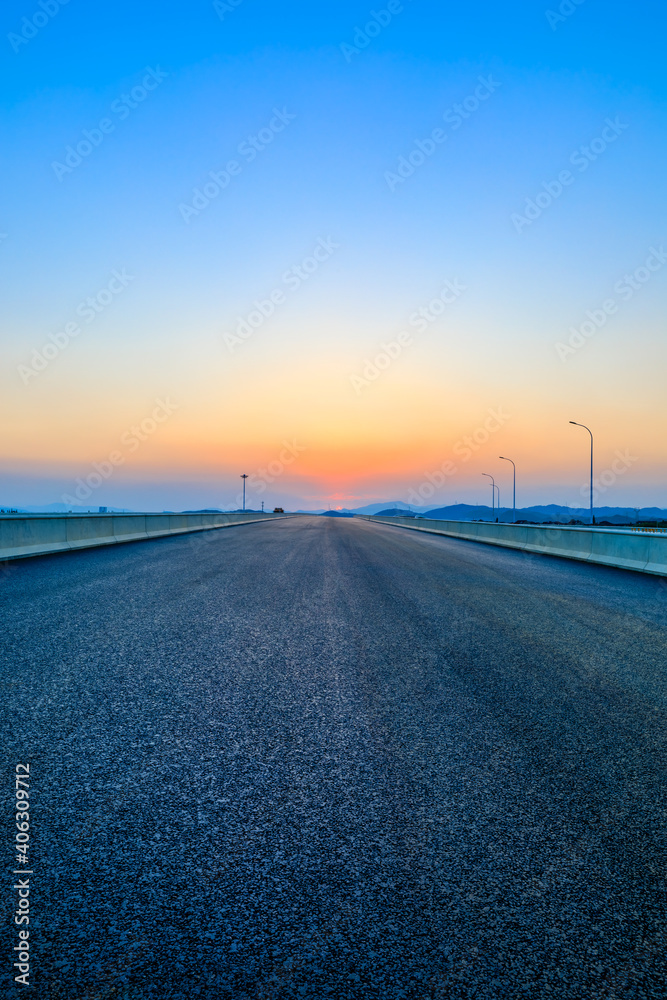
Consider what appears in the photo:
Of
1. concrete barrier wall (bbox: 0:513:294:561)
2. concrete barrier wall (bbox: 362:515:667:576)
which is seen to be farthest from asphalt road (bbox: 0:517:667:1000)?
concrete barrier wall (bbox: 362:515:667:576)

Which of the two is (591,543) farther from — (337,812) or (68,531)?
(337,812)

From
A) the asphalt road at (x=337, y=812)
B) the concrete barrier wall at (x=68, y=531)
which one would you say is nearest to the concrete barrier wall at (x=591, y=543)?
the asphalt road at (x=337, y=812)

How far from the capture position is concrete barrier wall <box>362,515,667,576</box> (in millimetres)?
16344

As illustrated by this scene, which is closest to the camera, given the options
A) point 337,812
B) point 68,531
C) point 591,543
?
point 337,812

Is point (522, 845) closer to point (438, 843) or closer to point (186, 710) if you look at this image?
point (438, 843)

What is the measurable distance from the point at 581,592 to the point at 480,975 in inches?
438

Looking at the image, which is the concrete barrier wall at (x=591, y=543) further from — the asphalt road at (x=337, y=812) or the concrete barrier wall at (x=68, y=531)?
the concrete barrier wall at (x=68, y=531)

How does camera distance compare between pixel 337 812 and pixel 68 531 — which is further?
pixel 68 531

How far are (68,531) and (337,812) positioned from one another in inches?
695

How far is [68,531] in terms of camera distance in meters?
19.4

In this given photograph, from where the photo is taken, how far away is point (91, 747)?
431 cm

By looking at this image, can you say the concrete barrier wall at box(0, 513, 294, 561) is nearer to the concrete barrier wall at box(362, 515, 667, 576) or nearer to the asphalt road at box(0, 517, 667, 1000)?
the asphalt road at box(0, 517, 667, 1000)

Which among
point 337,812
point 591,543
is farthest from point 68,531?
point 337,812

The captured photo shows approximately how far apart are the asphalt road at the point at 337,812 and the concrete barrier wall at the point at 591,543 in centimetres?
906
